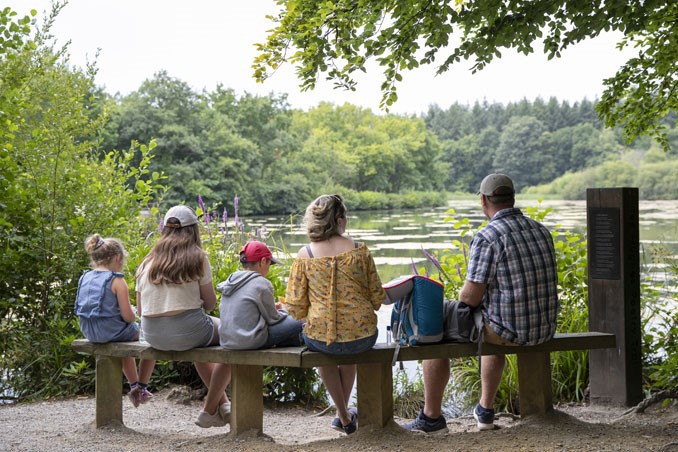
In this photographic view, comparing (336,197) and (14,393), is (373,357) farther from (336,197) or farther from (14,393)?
(14,393)

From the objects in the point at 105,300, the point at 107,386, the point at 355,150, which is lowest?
the point at 107,386

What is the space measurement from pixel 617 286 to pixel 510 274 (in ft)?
4.21

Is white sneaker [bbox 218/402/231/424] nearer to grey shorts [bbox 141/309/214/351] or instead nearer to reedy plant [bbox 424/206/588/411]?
grey shorts [bbox 141/309/214/351]

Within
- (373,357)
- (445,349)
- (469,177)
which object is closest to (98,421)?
(373,357)

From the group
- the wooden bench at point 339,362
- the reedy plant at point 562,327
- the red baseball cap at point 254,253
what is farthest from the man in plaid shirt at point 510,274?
the reedy plant at point 562,327

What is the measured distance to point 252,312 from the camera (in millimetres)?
3439

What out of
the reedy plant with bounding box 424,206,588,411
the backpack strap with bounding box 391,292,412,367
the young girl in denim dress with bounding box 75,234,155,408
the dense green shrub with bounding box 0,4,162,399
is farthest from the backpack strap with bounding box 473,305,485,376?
the dense green shrub with bounding box 0,4,162,399

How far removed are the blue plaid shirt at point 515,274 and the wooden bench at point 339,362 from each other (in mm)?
147

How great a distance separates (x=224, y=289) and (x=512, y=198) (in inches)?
54.1

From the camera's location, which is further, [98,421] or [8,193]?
[8,193]

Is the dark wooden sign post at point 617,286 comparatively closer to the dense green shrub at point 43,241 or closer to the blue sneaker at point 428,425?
the blue sneaker at point 428,425

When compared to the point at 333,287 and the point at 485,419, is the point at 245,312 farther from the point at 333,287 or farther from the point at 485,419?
the point at 485,419

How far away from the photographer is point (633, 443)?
3303mm

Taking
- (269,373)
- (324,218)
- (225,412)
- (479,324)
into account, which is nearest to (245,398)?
(225,412)
